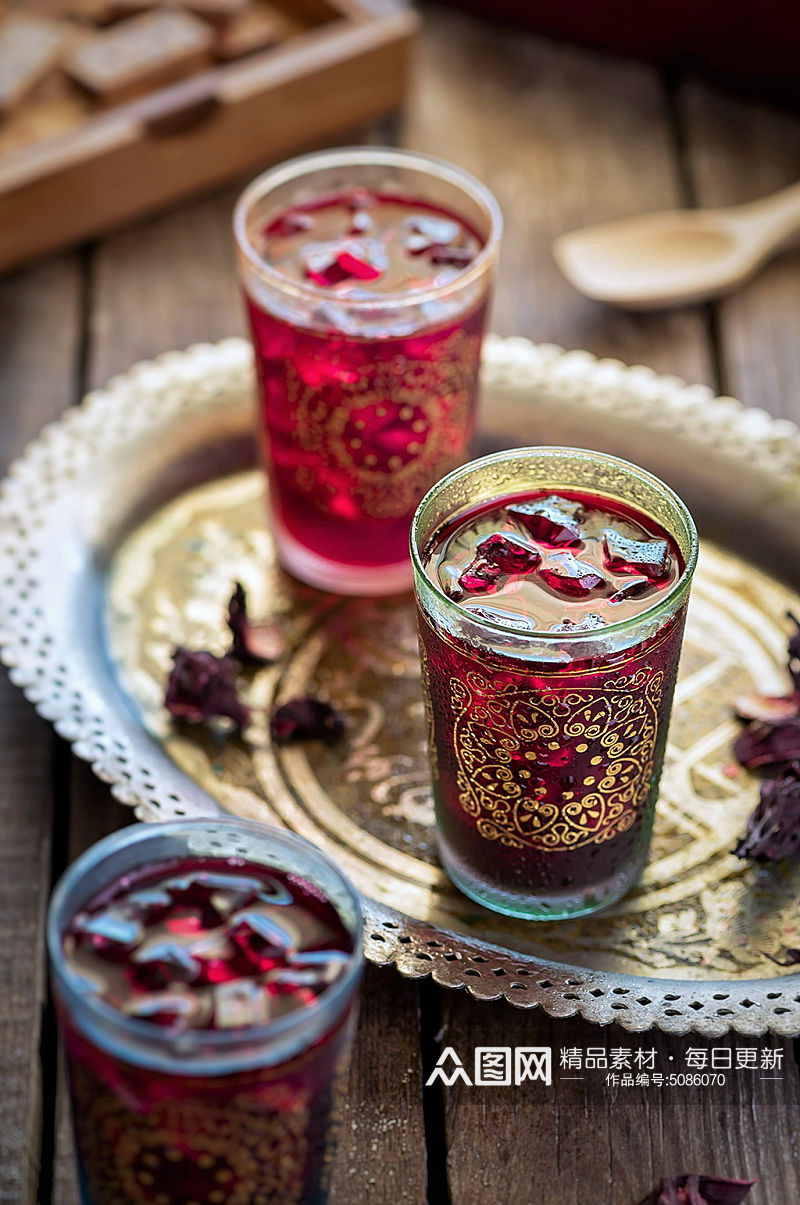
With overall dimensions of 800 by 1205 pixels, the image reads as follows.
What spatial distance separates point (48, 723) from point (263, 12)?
1013 millimetres

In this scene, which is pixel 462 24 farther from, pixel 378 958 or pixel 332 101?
pixel 378 958

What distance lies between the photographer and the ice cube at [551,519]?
3.11 ft

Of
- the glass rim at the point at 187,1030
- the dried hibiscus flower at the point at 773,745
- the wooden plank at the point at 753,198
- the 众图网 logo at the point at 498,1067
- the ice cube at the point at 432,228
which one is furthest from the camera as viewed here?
the wooden plank at the point at 753,198

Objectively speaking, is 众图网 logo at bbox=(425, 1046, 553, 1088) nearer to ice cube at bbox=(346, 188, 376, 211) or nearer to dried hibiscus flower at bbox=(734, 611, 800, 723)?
dried hibiscus flower at bbox=(734, 611, 800, 723)

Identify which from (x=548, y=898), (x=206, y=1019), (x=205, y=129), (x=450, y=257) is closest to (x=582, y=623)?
(x=548, y=898)

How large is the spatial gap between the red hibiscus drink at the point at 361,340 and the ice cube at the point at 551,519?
0.23 metres

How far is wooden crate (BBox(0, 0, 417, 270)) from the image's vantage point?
5.23 ft

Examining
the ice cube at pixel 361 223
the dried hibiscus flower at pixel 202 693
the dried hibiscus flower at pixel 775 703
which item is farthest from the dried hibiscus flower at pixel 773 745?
the ice cube at pixel 361 223

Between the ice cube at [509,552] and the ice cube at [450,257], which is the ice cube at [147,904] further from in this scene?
the ice cube at [450,257]

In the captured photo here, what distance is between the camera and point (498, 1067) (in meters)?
0.97

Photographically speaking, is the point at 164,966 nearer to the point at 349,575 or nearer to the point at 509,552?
the point at 509,552

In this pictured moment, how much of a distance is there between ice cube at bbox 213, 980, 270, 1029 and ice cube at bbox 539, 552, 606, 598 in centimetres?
30

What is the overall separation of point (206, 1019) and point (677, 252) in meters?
1.11

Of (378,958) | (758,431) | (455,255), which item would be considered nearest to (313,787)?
(378,958)
